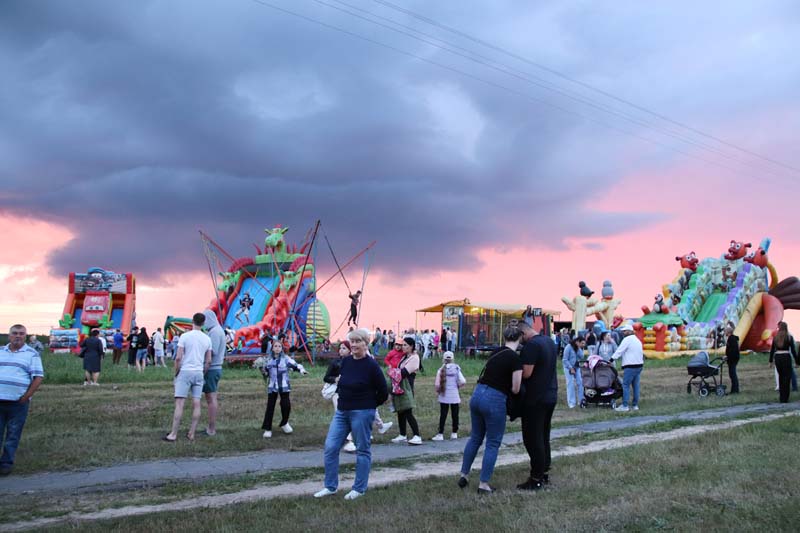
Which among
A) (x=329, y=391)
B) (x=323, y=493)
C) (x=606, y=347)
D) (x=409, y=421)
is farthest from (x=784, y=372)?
(x=323, y=493)

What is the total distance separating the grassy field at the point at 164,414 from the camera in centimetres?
975

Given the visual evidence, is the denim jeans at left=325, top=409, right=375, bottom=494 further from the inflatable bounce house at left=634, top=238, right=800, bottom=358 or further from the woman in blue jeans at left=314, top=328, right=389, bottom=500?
the inflatable bounce house at left=634, top=238, right=800, bottom=358

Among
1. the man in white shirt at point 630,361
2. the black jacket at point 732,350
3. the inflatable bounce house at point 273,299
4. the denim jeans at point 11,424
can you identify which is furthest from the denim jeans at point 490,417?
the inflatable bounce house at point 273,299

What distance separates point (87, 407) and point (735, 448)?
38.5 feet

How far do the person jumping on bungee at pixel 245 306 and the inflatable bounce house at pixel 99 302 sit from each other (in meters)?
11.1

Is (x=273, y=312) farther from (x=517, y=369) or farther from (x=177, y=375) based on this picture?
(x=517, y=369)

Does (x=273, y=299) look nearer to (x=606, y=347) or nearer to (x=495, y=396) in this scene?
(x=606, y=347)

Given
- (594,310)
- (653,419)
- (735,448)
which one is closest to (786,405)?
(653,419)

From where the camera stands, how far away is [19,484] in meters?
7.89

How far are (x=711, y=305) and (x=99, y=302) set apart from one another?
35.8m

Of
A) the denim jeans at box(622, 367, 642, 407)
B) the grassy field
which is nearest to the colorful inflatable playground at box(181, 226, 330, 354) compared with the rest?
the grassy field

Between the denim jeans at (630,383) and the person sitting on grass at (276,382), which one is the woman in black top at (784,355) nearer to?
the denim jeans at (630,383)

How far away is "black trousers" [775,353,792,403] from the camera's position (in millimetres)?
15430

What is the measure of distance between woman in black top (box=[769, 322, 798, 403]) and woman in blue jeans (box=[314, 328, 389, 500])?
38.2ft
